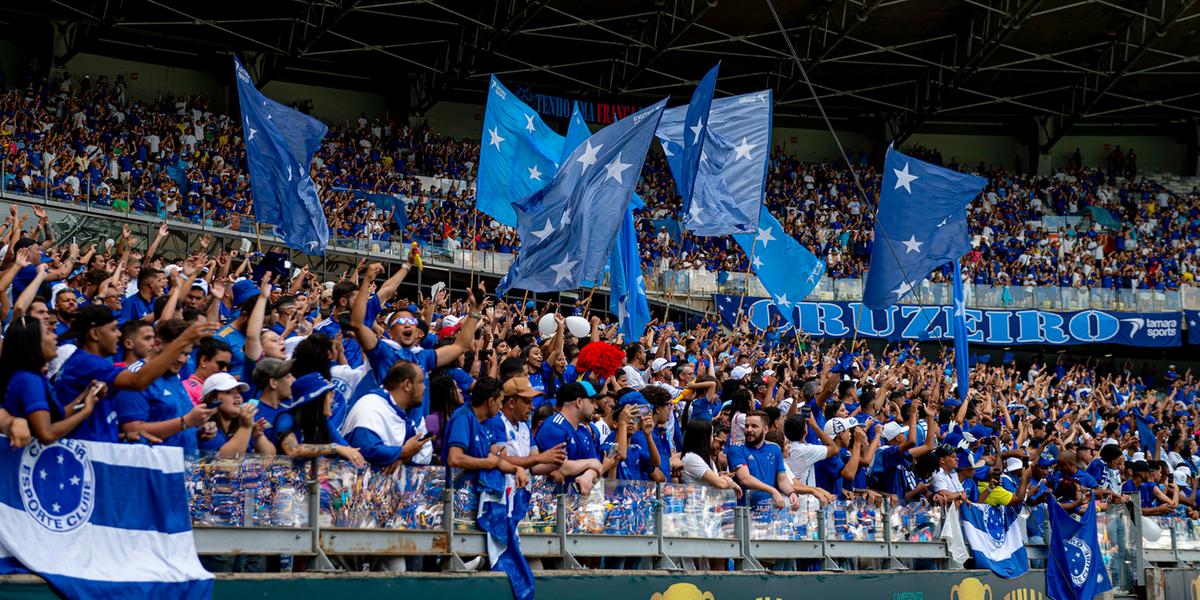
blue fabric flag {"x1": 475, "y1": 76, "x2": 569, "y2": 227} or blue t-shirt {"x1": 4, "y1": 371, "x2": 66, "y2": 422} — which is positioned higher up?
blue fabric flag {"x1": 475, "y1": 76, "x2": 569, "y2": 227}

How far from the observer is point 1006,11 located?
35.9 metres

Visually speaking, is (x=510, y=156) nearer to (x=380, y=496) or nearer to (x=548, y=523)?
(x=548, y=523)

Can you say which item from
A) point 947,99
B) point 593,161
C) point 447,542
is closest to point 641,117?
point 593,161

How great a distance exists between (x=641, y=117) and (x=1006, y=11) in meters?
24.9

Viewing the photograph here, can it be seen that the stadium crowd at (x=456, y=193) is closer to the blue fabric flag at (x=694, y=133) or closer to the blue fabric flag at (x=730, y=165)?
the blue fabric flag at (x=730, y=165)

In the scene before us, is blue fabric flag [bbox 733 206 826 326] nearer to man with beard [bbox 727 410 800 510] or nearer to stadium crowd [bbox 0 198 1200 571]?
stadium crowd [bbox 0 198 1200 571]

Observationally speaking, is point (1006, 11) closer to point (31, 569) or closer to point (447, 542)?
point (447, 542)

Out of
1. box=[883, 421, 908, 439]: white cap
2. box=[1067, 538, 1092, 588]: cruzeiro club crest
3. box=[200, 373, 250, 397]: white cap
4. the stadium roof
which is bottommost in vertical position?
box=[1067, 538, 1092, 588]: cruzeiro club crest

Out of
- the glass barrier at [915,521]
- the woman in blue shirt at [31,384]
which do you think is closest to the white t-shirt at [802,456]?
the glass barrier at [915,521]

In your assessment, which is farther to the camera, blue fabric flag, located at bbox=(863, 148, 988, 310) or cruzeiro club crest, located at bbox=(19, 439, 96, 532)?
blue fabric flag, located at bbox=(863, 148, 988, 310)

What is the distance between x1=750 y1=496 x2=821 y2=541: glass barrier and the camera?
11.3 m

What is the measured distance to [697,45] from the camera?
37.2 meters

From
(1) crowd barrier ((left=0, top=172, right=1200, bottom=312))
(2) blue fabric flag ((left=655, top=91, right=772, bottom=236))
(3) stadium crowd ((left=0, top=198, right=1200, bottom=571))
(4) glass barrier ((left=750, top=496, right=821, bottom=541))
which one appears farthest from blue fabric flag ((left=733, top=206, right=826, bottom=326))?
(4) glass barrier ((left=750, top=496, right=821, bottom=541))

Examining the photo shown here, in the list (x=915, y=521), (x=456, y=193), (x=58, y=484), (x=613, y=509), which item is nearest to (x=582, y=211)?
(x=915, y=521)
